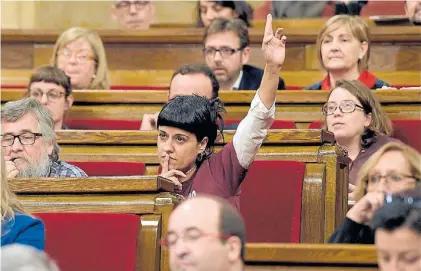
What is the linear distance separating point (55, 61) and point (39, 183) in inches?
33.2

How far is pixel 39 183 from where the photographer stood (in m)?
1.34

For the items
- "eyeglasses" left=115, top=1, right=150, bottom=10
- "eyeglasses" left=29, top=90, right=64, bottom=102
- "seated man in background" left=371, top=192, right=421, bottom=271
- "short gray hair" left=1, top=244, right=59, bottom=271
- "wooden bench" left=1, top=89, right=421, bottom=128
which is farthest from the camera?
"eyeglasses" left=115, top=1, right=150, bottom=10

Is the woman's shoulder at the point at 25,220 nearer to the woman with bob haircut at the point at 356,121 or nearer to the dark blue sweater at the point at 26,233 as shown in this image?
the dark blue sweater at the point at 26,233

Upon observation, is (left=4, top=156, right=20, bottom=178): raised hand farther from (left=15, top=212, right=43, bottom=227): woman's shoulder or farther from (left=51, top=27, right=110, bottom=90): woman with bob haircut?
(left=51, top=27, right=110, bottom=90): woman with bob haircut

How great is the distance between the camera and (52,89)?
1.90m

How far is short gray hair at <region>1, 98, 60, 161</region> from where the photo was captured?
60.0 inches

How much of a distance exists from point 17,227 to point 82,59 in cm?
96

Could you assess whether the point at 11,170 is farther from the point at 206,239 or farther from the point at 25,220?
the point at 206,239

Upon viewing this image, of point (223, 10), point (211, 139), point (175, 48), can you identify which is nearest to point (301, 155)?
point (211, 139)

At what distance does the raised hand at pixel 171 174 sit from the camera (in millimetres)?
1384

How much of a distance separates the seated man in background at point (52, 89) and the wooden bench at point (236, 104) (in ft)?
0.21

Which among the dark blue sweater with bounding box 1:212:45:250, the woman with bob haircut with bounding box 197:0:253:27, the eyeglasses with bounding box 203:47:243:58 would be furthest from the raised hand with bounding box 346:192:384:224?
the woman with bob haircut with bounding box 197:0:253:27

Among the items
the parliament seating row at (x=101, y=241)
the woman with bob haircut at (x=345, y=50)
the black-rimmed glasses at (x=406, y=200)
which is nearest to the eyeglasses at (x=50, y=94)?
the woman with bob haircut at (x=345, y=50)

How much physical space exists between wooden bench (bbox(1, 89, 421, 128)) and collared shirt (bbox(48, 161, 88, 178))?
1.40 feet
